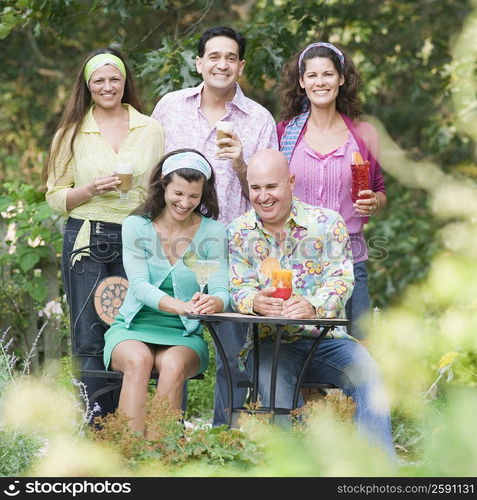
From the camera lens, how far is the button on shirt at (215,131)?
411 cm

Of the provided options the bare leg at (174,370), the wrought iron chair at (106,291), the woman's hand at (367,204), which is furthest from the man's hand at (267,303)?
the wrought iron chair at (106,291)

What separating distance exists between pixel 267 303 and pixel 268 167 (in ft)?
1.72

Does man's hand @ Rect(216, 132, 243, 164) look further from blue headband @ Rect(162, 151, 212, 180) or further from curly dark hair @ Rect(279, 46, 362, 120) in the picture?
curly dark hair @ Rect(279, 46, 362, 120)

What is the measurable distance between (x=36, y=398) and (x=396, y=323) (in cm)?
79

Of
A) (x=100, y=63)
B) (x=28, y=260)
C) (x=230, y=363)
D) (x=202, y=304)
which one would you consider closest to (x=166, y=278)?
(x=202, y=304)

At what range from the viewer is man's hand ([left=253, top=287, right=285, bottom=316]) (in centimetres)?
346

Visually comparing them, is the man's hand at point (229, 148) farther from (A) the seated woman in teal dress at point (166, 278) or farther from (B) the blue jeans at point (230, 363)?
(B) the blue jeans at point (230, 363)

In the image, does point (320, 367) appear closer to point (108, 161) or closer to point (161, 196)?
point (161, 196)

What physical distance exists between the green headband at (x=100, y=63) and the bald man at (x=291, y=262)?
0.90 metres

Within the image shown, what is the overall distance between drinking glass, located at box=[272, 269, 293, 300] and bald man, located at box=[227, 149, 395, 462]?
85mm

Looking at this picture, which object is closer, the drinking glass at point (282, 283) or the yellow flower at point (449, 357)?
the yellow flower at point (449, 357)

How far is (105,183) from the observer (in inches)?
152
